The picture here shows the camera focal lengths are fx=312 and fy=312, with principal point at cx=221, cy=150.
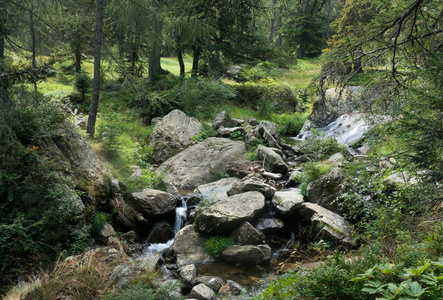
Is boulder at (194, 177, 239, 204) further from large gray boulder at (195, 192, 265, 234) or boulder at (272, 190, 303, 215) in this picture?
boulder at (272, 190, 303, 215)

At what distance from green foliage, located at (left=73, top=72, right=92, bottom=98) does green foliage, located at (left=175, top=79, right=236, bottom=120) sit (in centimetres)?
433

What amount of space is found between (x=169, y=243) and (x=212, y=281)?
2140 mm

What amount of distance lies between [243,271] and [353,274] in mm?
3394

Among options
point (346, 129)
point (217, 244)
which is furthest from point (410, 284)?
point (346, 129)

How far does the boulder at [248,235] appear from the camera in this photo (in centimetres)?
708

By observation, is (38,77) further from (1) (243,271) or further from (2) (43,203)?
(1) (243,271)

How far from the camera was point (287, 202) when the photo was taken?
7992 mm

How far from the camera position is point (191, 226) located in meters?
7.65

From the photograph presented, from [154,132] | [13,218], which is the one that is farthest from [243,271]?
[154,132]

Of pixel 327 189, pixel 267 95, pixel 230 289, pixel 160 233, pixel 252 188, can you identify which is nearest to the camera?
pixel 230 289

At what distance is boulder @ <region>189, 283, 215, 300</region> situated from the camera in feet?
17.1

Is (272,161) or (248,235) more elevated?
(272,161)

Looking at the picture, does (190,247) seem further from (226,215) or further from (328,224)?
(328,224)

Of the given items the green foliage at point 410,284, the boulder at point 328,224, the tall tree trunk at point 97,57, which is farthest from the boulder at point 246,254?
the tall tree trunk at point 97,57
